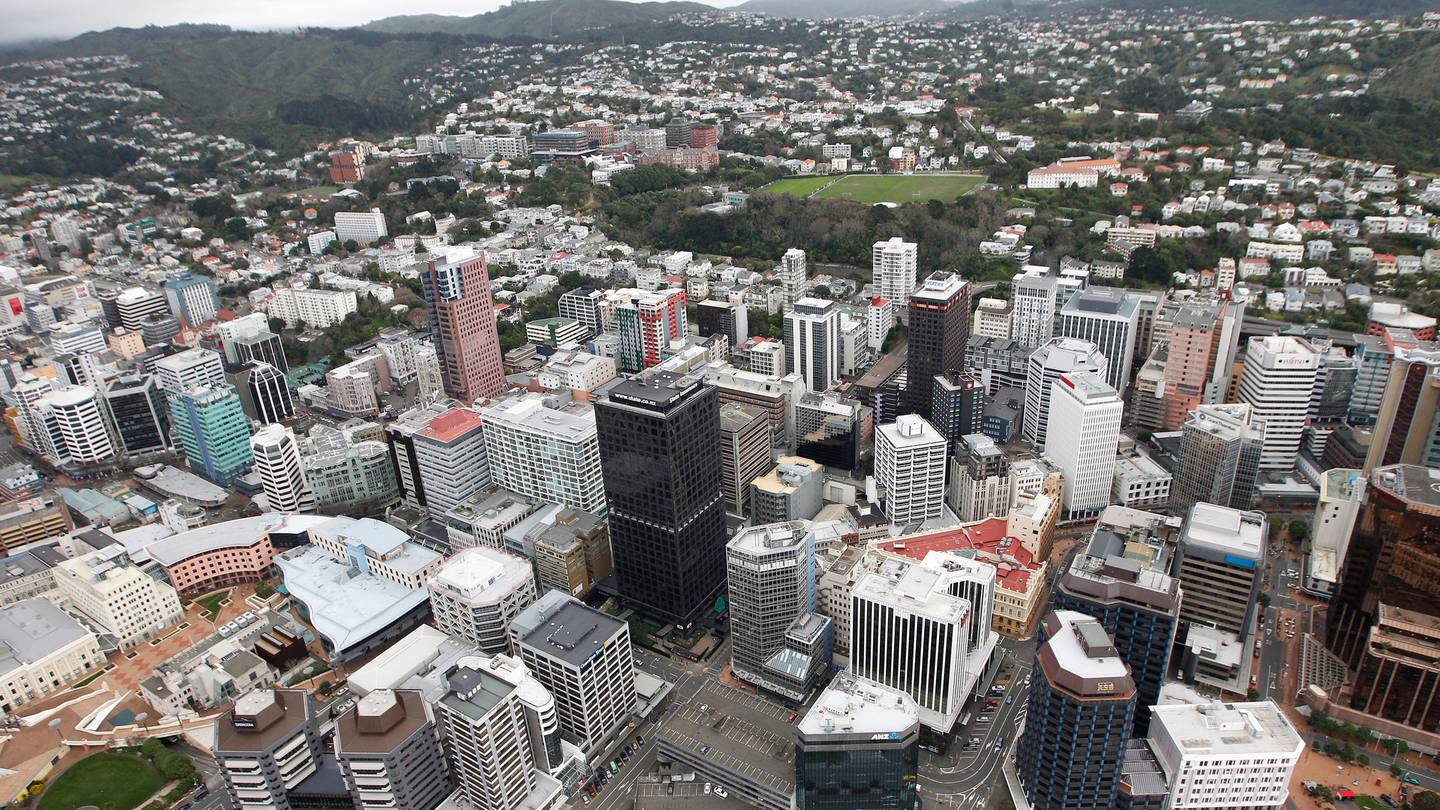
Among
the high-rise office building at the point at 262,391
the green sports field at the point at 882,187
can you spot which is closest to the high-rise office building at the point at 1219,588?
the high-rise office building at the point at 262,391

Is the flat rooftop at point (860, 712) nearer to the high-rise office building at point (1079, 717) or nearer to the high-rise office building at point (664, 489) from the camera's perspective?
the high-rise office building at point (1079, 717)

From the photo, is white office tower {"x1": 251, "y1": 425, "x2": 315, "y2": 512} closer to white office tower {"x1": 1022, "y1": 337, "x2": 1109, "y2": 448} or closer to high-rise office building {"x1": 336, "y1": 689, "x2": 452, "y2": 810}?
high-rise office building {"x1": 336, "y1": 689, "x2": 452, "y2": 810}

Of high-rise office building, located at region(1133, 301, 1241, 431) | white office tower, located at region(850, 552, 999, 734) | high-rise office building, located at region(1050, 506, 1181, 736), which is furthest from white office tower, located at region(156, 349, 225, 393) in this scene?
high-rise office building, located at region(1133, 301, 1241, 431)

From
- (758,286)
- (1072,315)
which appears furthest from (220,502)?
(1072,315)

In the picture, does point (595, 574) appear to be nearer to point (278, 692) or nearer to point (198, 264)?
point (278, 692)

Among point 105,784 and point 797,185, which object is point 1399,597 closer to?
point 105,784

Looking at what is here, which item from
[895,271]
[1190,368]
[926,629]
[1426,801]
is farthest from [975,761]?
[895,271]
